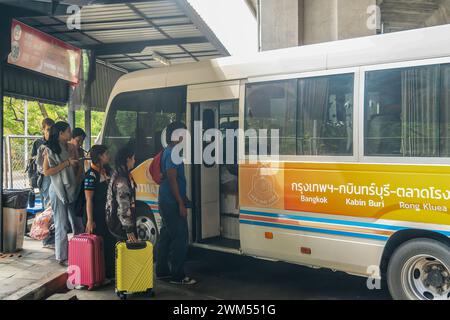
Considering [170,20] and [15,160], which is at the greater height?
[170,20]

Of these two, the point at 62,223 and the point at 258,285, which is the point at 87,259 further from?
the point at 258,285

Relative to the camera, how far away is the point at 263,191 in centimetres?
598

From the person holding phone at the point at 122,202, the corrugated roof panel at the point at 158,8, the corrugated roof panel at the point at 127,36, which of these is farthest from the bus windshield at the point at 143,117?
the corrugated roof panel at the point at 127,36

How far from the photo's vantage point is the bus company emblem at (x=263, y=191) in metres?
5.88

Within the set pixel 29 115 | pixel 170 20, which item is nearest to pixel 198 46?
pixel 170 20

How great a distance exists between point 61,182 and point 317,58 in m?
4.13

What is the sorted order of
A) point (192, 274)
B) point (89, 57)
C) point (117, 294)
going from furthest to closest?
point (89, 57) → point (192, 274) → point (117, 294)

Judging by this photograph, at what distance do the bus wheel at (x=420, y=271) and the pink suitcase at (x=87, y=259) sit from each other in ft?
11.6

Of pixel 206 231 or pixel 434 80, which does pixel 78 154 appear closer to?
pixel 206 231

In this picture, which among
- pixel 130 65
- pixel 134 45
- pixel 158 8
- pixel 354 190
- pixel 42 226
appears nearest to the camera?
pixel 354 190

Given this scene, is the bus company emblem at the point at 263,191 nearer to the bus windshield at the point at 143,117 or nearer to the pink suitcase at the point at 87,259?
the bus windshield at the point at 143,117
